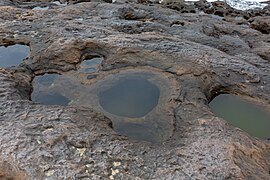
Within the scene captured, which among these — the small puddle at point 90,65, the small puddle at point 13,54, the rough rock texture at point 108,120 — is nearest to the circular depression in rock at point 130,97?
the rough rock texture at point 108,120

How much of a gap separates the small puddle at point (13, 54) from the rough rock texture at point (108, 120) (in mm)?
174

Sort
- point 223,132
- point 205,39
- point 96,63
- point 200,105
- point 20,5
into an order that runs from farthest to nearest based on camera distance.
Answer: point 20,5, point 205,39, point 96,63, point 200,105, point 223,132

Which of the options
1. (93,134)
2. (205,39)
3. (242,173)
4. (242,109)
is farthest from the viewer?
(205,39)

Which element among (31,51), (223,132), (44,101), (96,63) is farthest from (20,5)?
(223,132)

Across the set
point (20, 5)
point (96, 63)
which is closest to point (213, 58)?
point (96, 63)

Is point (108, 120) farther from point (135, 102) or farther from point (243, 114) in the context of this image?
point (243, 114)

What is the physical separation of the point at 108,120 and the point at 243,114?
2.50m

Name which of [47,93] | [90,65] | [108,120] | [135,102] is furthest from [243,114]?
[47,93]

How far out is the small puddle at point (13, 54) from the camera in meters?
7.39

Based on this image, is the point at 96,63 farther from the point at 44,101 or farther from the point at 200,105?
the point at 200,105

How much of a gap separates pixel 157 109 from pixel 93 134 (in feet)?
4.78

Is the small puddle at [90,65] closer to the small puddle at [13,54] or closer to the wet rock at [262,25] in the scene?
the small puddle at [13,54]

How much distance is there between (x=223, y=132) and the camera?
5.16 m

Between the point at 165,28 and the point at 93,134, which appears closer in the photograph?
the point at 93,134
